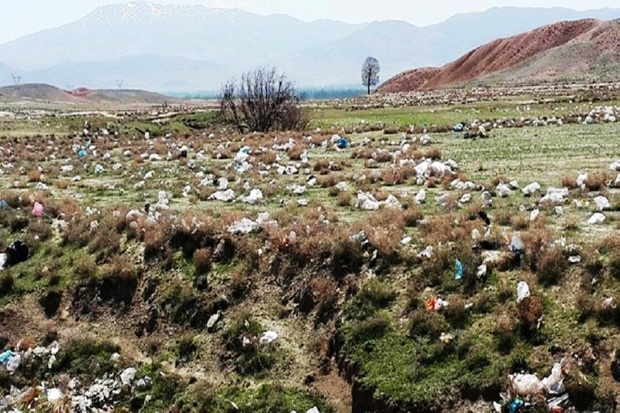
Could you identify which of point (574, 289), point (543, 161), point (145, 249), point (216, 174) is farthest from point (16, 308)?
point (543, 161)

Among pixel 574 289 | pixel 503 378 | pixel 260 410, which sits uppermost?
pixel 574 289

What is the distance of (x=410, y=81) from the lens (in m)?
145

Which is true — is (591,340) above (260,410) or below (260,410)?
above

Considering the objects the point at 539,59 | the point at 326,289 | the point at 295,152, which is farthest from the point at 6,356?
the point at 539,59

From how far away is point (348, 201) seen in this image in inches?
580

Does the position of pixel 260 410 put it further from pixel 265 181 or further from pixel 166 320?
pixel 265 181

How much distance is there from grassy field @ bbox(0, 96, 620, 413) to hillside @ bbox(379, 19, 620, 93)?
82.1 m

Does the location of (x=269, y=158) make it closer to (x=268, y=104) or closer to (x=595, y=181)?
(x=595, y=181)

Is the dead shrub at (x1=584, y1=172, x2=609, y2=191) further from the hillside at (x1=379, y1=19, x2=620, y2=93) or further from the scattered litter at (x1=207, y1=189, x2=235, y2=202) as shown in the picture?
the hillside at (x1=379, y1=19, x2=620, y2=93)

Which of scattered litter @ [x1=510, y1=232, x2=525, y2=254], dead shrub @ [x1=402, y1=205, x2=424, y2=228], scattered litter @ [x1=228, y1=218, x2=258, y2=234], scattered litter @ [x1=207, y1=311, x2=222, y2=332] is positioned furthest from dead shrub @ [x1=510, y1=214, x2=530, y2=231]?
scattered litter @ [x1=207, y1=311, x2=222, y2=332]

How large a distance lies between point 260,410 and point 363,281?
271 cm

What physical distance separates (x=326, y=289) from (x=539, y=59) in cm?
10854

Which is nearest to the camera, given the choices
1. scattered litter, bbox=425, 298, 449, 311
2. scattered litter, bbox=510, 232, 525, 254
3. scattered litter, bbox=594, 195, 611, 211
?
scattered litter, bbox=425, 298, 449, 311

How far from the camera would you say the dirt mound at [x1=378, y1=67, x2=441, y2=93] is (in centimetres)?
14188
